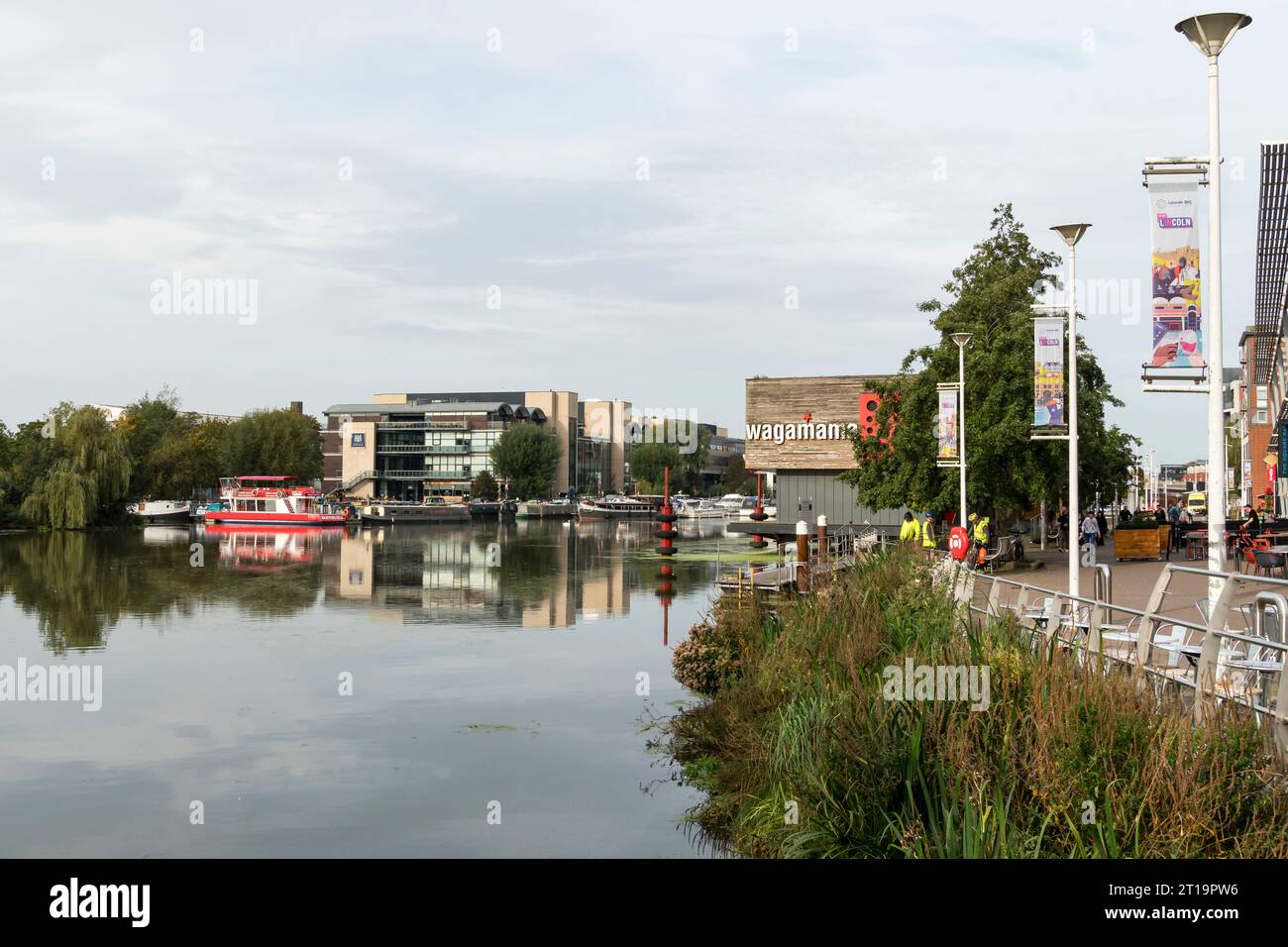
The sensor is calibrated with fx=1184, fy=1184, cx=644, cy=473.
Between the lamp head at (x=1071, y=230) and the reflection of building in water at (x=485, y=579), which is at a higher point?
the lamp head at (x=1071, y=230)

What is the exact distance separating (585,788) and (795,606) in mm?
5644

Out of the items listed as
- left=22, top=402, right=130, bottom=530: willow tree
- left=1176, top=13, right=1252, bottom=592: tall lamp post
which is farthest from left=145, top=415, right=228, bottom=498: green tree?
left=1176, top=13, right=1252, bottom=592: tall lamp post

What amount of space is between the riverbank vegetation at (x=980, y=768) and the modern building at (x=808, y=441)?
132 ft

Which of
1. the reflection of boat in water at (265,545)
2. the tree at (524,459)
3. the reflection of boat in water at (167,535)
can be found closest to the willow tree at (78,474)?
the reflection of boat in water at (167,535)

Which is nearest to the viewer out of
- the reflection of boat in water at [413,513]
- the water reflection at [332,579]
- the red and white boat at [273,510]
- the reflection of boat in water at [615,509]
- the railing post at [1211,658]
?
the railing post at [1211,658]

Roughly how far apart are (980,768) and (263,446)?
114 metres

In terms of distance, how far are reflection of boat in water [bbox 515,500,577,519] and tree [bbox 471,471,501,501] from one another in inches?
266

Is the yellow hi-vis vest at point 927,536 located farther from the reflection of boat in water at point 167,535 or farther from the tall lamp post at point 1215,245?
the reflection of boat in water at point 167,535

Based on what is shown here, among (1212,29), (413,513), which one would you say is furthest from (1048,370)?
(413,513)

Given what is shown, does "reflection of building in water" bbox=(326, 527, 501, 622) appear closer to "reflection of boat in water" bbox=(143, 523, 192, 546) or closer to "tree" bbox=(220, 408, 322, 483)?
"reflection of boat in water" bbox=(143, 523, 192, 546)

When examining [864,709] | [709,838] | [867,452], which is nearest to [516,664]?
[709,838]

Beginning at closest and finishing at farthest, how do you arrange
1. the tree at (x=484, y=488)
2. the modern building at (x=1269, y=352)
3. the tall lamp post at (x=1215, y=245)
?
1. the tall lamp post at (x=1215, y=245)
2. the modern building at (x=1269, y=352)
3. the tree at (x=484, y=488)

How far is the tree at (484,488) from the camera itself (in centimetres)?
12950
